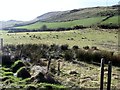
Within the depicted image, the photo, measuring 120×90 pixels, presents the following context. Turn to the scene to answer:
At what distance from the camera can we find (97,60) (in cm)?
2612

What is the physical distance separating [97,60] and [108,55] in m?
0.98

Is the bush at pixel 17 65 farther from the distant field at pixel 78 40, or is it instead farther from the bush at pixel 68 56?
the distant field at pixel 78 40

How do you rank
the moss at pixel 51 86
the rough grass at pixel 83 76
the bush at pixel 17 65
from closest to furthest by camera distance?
the moss at pixel 51 86, the rough grass at pixel 83 76, the bush at pixel 17 65

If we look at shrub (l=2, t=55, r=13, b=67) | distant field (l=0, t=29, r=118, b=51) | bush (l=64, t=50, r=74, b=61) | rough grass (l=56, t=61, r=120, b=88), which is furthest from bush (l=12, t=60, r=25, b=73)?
A: distant field (l=0, t=29, r=118, b=51)

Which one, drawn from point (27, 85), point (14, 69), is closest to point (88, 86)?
point (27, 85)

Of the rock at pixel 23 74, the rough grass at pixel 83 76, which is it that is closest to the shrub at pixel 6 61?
the rough grass at pixel 83 76

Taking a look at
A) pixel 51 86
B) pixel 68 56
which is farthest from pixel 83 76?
pixel 68 56

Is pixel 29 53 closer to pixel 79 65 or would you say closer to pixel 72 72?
pixel 79 65

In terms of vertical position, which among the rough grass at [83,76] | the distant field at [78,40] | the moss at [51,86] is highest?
the moss at [51,86]

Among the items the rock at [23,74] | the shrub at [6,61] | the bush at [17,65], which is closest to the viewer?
the rock at [23,74]

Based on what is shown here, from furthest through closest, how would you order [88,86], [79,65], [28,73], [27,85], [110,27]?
[110,27] → [79,65] → [28,73] → [88,86] → [27,85]

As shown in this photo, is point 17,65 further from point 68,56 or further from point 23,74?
point 68,56

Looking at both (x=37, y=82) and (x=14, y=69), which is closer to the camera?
(x=37, y=82)

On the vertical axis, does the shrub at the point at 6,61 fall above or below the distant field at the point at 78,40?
above
